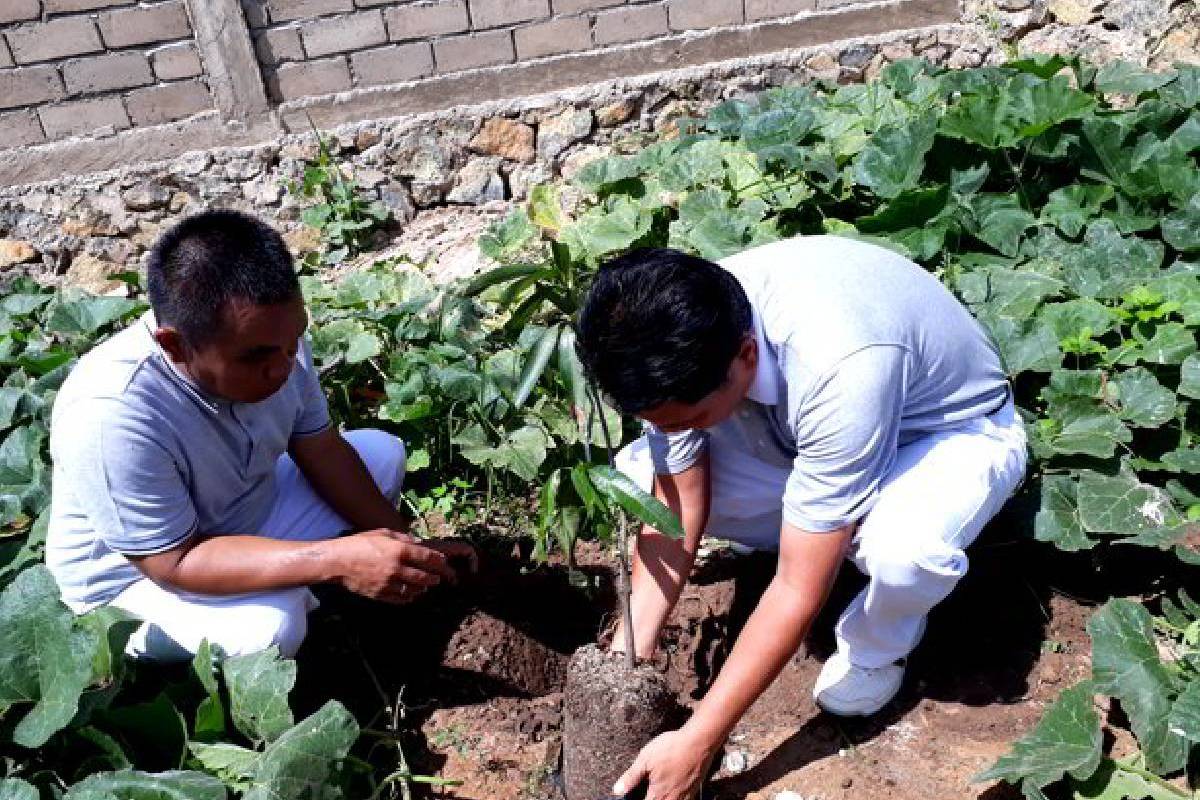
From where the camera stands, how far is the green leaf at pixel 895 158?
327 centimetres

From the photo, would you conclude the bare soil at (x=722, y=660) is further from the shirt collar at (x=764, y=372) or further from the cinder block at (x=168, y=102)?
the cinder block at (x=168, y=102)

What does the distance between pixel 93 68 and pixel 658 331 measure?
3712 millimetres

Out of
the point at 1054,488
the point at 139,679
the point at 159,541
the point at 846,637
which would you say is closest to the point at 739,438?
the point at 846,637

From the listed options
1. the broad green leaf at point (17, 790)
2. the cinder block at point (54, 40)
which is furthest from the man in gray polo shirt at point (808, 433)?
the cinder block at point (54, 40)

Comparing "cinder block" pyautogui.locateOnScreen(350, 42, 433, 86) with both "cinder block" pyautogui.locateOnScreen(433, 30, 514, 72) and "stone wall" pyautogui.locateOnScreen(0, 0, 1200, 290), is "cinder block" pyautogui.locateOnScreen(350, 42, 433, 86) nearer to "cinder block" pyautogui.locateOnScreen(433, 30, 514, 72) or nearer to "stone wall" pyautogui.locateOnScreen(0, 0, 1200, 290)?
"cinder block" pyautogui.locateOnScreen(433, 30, 514, 72)

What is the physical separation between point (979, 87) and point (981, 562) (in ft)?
6.04

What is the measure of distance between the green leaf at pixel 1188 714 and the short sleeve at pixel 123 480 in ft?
6.04

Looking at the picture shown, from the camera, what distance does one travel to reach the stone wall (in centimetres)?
462

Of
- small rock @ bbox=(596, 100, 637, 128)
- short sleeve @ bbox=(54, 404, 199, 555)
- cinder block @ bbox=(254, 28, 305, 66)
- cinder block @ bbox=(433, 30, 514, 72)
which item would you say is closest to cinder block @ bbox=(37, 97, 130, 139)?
cinder block @ bbox=(254, 28, 305, 66)

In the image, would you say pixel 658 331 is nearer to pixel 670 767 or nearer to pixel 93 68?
pixel 670 767

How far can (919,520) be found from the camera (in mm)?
2049

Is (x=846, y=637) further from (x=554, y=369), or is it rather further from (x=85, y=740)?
(x=85, y=740)

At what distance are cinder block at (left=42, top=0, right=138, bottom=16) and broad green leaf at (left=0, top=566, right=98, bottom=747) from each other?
10.2ft

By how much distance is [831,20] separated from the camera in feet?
15.2
